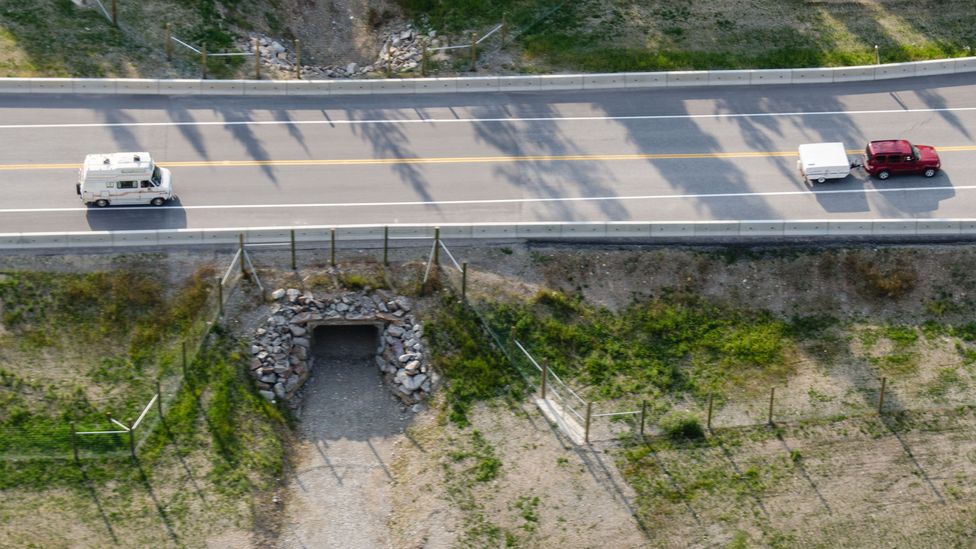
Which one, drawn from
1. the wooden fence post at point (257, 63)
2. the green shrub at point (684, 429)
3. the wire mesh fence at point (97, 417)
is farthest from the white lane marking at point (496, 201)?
the green shrub at point (684, 429)

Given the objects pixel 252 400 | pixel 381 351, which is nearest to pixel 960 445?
pixel 381 351

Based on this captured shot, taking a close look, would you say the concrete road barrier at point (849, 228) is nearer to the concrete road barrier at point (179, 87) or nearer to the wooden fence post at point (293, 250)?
the wooden fence post at point (293, 250)

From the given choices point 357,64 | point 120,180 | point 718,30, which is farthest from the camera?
point 357,64

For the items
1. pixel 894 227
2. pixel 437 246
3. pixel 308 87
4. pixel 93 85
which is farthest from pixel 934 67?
pixel 93 85

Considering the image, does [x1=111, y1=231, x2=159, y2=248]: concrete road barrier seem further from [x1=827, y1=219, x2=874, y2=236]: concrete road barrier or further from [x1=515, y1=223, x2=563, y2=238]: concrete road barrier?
[x1=827, y1=219, x2=874, y2=236]: concrete road barrier

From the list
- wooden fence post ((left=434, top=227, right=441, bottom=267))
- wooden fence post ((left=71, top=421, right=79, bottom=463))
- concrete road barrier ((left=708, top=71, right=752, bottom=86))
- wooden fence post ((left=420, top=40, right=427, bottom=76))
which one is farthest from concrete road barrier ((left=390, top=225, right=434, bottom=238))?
concrete road barrier ((left=708, top=71, right=752, bottom=86))

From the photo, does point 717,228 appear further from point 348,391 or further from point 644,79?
point 348,391

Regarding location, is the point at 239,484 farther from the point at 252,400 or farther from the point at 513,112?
the point at 513,112
